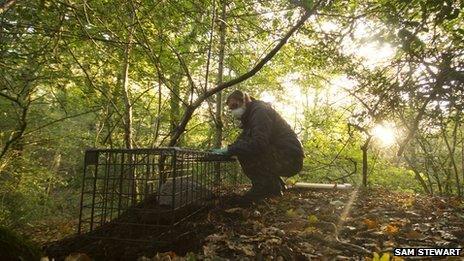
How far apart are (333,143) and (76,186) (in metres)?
12.0

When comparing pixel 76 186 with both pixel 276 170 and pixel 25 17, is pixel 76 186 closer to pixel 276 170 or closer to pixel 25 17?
pixel 25 17

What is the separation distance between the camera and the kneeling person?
195 inches

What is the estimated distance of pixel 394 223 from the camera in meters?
3.79

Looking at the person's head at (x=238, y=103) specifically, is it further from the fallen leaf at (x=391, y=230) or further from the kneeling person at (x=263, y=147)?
the fallen leaf at (x=391, y=230)

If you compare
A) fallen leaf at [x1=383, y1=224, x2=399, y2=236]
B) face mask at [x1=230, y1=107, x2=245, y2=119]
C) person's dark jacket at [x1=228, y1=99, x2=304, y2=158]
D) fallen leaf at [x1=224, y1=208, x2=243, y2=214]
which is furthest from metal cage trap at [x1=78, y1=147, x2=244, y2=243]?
fallen leaf at [x1=383, y1=224, x2=399, y2=236]

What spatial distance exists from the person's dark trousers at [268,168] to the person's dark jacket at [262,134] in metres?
0.10

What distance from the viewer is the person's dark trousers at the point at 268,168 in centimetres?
519

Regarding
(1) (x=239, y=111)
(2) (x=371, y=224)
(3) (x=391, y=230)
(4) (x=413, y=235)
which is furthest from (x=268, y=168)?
(4) (x=413, y=235)

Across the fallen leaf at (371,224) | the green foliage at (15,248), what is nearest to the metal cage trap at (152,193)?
the green foliage at (15,248)

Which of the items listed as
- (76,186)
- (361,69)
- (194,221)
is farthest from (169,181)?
(76,186)

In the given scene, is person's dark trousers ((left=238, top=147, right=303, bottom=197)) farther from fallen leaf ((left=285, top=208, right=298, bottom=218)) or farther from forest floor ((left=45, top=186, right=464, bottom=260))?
fallen leaf ((left=285, top=208, right=298, bottom=218))

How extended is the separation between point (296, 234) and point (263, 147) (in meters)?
1.78

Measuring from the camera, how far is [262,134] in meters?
4.95

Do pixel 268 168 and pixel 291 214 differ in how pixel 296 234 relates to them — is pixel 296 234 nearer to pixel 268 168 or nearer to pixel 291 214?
pixel 291 214
